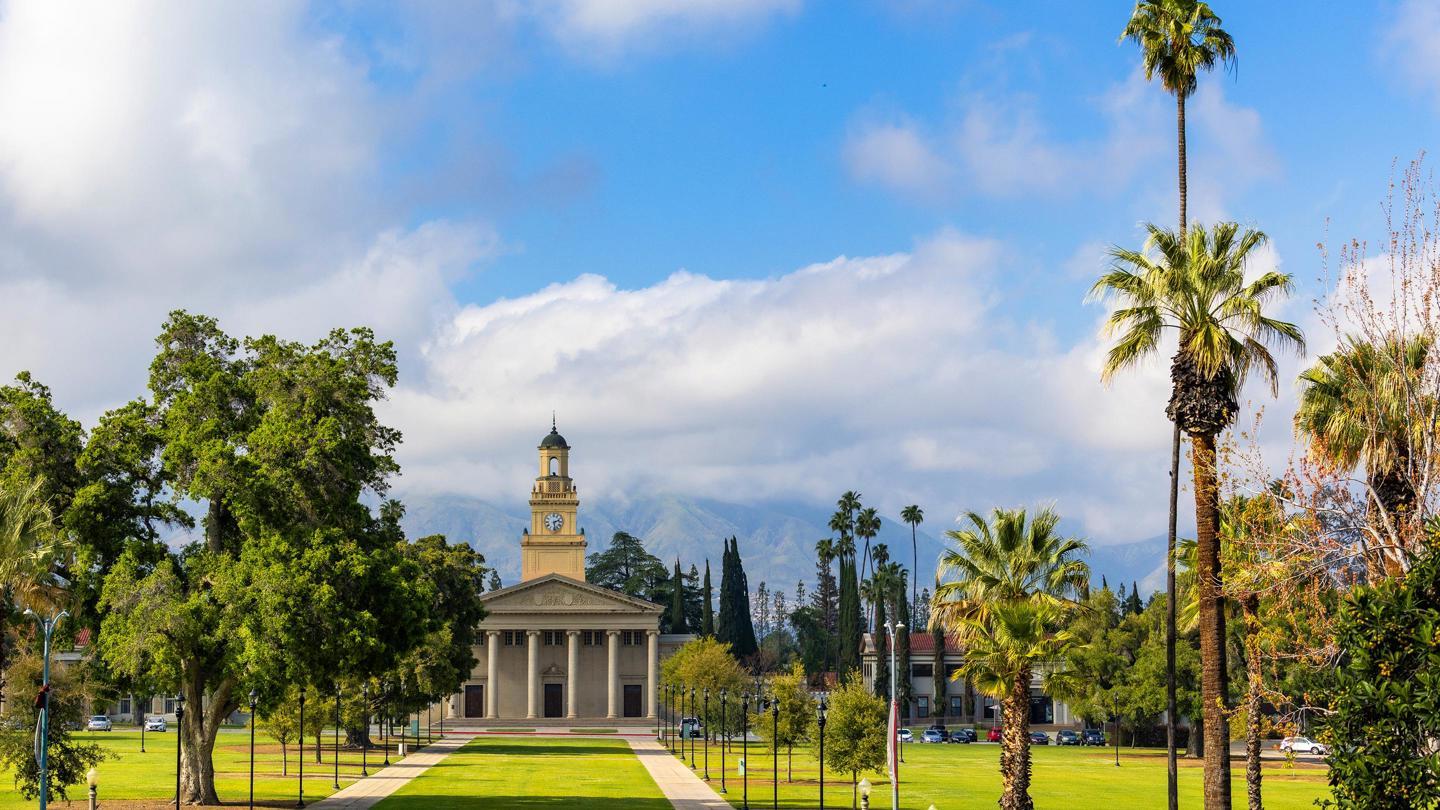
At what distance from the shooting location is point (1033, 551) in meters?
37.3

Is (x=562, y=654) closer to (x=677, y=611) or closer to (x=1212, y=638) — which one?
(x=677, y=611)

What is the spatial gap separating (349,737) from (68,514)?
45.1m

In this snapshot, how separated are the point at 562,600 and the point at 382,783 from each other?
69066 mm

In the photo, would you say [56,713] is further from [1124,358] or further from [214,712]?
[1124,358]

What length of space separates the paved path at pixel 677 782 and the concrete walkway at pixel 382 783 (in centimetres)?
1000

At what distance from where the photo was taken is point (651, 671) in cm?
12600

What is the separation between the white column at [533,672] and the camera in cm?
12481

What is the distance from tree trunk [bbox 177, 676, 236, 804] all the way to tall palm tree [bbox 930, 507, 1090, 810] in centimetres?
2100

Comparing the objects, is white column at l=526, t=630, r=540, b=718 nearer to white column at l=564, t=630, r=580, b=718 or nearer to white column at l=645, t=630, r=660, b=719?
white column at l=564, t=630, r=580, b=718

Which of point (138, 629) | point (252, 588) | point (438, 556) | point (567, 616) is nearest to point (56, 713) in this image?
point (138, 629)

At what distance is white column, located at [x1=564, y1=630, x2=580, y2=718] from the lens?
409ft

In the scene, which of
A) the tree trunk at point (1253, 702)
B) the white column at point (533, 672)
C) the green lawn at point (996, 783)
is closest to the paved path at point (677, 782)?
the green lawn at point (996, 783)

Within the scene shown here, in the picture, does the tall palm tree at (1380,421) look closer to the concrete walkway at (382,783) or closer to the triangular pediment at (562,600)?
the concrete walkway at (382,783)

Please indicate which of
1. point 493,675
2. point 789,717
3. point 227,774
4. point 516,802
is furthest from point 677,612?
point 516,802
